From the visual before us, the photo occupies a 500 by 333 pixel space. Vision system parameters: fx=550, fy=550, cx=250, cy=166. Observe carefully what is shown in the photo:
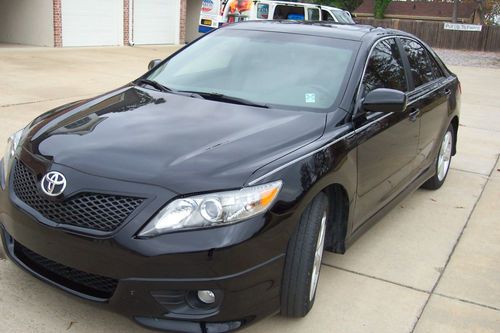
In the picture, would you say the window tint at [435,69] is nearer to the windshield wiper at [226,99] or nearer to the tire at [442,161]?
the tire at [442,161]

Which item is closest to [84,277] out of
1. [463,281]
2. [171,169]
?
[171,169]

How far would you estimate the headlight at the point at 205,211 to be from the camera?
8.18 feet

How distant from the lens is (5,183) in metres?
3.04

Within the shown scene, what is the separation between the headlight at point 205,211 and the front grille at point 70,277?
1.17 feet

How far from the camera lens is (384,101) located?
3.57 m

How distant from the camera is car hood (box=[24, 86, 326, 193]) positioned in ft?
8.69

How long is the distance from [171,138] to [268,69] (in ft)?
4.07

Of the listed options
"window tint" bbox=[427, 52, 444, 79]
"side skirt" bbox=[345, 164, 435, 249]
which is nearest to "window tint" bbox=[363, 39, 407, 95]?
"side skirt" bbox=[345, 164, 435, 249]

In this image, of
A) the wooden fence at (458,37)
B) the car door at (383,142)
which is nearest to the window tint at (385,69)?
the car door at (383,142)

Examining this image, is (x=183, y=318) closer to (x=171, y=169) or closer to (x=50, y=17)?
(x=171, y=169)

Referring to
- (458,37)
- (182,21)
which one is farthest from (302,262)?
(458,37)

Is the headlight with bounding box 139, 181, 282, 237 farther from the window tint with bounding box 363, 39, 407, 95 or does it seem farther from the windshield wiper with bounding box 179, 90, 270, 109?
the window tint with bounding box 363, 39, 407, 95

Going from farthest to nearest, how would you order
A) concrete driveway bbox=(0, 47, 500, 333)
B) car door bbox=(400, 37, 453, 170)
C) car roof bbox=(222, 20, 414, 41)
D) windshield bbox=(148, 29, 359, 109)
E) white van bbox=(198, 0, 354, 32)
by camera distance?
white van bbox=(198, 0, 354, 32), car door bbox=(400, 37, 453, 170), car roof bbox=(222, 20, 414, 41), windshield bbox=(148, 29, 359, 109), concrete driveway bbox=(0, 47, 500, 333)

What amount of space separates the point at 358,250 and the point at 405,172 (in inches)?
30.9
